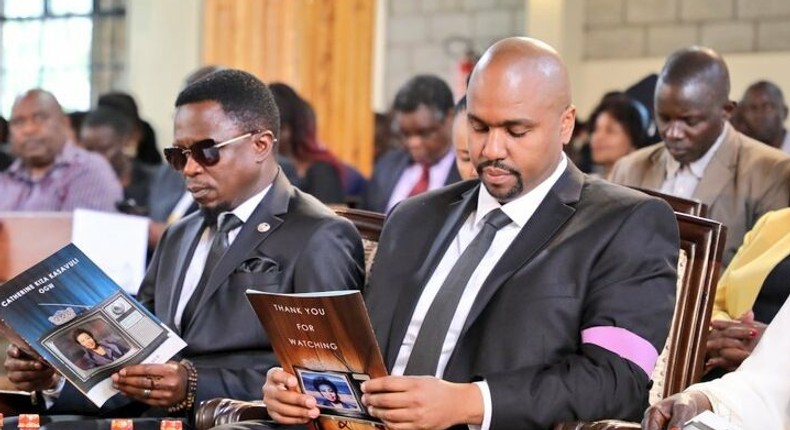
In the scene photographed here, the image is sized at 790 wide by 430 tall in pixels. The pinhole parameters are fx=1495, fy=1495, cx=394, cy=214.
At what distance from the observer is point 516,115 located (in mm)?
3320

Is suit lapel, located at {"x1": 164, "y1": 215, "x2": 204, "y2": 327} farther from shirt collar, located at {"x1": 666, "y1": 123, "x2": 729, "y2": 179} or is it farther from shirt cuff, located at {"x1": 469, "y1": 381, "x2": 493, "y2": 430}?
shirt collar, located at {"x1": 666, "y1": 123, "x2": 729, "y2": 179}

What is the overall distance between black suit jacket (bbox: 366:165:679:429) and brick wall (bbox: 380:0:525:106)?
Result: 10.8m

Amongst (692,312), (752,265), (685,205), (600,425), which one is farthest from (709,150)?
(600,425)

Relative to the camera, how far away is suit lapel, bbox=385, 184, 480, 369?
3.46 metres

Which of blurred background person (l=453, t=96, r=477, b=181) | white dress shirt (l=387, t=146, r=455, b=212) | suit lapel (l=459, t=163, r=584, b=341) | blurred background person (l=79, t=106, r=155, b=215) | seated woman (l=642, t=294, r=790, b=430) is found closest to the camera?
seated woman (l=642, t=294, r=790, b=430)

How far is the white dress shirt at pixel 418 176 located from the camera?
664cm

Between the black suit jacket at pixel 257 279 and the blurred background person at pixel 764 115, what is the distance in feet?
15.1

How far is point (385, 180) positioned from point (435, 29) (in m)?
7.50

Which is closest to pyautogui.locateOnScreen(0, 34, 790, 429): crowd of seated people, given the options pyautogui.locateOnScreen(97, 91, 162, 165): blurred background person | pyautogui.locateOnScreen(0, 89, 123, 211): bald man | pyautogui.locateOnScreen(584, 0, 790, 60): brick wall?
pyautogui.locateOnScreen(0, 89, 123, 211): bald man

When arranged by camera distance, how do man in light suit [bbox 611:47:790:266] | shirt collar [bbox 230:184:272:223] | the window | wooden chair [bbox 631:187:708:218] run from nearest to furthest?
wooden chair [bbox 631:187:708:218]
shirt collar [bbox 230:184:272:223]
man in light suit [bbox 611:47:790:266]
the window

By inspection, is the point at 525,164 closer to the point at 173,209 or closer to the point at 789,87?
the point at 173,209

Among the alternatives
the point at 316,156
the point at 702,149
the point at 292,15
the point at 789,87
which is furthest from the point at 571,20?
the point at 702,149

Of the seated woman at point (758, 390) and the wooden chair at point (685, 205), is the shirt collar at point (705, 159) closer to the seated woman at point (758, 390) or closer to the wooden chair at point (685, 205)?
the wooden chair at point (685, 205)

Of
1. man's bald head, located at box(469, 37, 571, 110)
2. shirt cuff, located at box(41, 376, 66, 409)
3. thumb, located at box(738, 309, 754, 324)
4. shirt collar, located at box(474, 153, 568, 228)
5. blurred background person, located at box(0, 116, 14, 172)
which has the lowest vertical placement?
blurred background person, located at box(0, 116, 14, 172)
